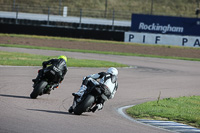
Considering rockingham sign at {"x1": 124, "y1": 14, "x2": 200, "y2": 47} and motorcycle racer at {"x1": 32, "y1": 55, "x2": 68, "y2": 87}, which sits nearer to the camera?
motorcycle racer at {"x1": 32, "y1": 55, "x2": 68, "y2": 87}

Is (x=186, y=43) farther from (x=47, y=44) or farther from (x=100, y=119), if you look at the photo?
(x=100, y=119)

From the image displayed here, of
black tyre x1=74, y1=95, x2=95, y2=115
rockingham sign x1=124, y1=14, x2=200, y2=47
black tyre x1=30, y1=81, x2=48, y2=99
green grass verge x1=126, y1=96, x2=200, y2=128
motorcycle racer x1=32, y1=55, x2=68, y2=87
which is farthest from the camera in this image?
rockingham sign x1=124, y1=14, x2=200, y2=47

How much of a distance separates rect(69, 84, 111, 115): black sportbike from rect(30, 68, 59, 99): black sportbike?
7.04ft

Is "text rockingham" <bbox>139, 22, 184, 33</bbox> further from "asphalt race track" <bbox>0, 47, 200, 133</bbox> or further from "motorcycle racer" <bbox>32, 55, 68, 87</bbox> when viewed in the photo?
"motorcycle racer" <bbox>32, 55, 68, 87</bbox>

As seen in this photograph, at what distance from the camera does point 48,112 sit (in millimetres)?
9719

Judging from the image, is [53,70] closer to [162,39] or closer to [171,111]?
[171,111]

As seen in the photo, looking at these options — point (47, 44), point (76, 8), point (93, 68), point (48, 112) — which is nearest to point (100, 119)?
point (48, 112)

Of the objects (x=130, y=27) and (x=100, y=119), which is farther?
(x=130, y=27)

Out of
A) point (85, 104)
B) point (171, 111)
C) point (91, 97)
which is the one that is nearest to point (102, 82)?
point (91, 97)

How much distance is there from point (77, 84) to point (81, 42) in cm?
2073

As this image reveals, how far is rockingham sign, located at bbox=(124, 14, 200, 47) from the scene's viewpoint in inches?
1374

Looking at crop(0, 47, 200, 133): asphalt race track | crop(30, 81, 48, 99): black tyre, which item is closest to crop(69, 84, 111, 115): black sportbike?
crop(0, 47, 200, 133): asphalt race track

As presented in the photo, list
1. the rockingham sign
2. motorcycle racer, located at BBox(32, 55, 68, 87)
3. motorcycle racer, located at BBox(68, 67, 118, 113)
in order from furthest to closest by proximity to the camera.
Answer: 1. the rockingham sign
2. motorcycle racer, located at BBox(32, 55, 68, 87)
3. motorcycle racer, located at BBox(68, 67, 118, 113)

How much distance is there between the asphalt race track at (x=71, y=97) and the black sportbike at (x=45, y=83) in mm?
199
